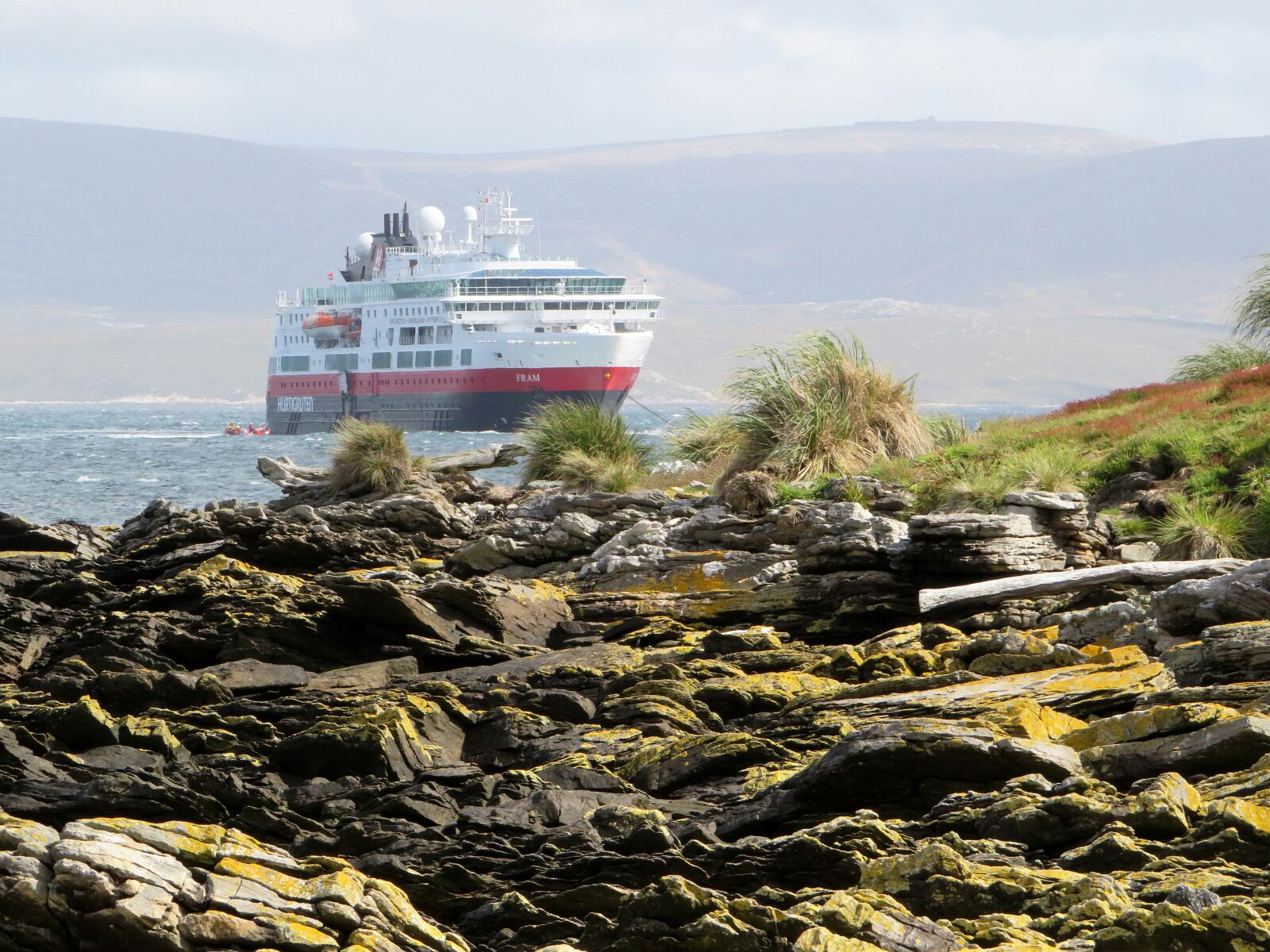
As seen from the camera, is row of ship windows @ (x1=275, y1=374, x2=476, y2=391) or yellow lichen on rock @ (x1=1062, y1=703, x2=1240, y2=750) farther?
Result: row of ship windows @ (x1=275, y1=374, x2=476, y2=391)

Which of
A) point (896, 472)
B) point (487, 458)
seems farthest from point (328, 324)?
point (896, 472)

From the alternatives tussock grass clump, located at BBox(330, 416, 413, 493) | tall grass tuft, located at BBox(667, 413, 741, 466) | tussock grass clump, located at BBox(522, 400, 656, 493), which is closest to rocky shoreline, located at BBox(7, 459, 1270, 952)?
tussock grass clump, located at BBox(522, 400, 656, 493)

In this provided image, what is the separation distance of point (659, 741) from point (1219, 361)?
47.9ft

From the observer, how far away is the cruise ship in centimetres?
7388

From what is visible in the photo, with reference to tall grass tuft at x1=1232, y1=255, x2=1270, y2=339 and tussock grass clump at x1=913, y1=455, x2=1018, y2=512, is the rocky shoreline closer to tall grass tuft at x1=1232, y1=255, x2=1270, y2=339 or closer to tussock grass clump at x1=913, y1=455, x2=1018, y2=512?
tussock grass clump at x1=913, y1=455, x2=1018, y2=512

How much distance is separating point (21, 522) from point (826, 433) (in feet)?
26.5

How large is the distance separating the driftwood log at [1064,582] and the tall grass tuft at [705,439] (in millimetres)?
6691

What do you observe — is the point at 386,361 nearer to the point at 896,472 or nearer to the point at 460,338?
the point at 460,338

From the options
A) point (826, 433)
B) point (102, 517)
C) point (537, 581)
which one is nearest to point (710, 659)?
point (537, 581)

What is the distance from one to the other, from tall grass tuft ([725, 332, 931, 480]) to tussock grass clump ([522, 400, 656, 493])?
156 cm

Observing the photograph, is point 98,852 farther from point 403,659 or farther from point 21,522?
point 21,522

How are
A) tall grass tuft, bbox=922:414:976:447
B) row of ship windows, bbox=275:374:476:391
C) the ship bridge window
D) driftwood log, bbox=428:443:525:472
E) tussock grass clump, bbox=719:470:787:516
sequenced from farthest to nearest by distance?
the ship bridge window < row of ship windows, bbox=275:374:476:391 < driftwood log, bbox=428:443:525:472 < tall grass tuft, bbox=922:414:976:447 < tussock grass clump, bbox=719:470:787:516

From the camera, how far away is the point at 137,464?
1880 inches

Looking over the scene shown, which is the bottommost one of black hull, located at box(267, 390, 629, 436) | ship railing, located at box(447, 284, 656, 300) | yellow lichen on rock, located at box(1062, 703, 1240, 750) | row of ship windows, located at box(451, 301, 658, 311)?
black hull, located at box(267, 390, 629, 436)
